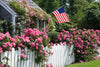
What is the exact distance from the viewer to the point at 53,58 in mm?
7301

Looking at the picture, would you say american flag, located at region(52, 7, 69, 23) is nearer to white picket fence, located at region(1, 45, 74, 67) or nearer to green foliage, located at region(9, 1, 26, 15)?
green foliage, located at region(9, 1, 26, 15)

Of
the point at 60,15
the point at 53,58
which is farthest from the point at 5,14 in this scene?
the point at 53,58

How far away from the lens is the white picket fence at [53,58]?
517 cm

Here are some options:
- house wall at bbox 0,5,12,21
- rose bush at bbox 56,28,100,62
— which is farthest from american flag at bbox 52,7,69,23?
house wall at bbox 0,5,12,21

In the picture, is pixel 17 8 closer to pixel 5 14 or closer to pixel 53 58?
pixel 5 14

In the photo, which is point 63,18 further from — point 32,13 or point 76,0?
point 76,0

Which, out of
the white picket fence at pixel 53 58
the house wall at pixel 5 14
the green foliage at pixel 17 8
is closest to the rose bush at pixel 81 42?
the white picket fence at pixel 53 58

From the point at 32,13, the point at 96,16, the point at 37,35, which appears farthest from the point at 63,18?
the point at 96,16

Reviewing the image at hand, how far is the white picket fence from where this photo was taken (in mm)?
5169

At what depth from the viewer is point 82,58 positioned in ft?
31.6

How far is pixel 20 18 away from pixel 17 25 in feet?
1.80

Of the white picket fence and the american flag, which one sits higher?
the american flag

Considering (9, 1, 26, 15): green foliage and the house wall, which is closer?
(9, 1, 26, 15): green foliage

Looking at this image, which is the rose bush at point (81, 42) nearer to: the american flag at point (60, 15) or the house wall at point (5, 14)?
the american flag at point (60, 15)
